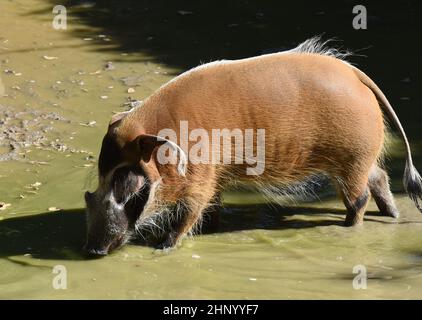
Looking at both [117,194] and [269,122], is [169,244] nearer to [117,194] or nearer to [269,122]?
[117,194]

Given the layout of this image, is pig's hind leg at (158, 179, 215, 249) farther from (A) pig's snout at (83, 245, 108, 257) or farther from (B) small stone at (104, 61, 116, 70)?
(B) small stone at (104, 61, 116, 70)

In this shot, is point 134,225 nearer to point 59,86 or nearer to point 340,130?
point 340,130

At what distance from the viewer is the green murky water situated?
513 centimetres

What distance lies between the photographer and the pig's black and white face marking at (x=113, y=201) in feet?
18.6

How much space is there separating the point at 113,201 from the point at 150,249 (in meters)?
0.43

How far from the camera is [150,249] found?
589 centimetres

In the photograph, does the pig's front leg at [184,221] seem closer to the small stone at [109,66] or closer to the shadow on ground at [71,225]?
the shadow on ground at [71,225]

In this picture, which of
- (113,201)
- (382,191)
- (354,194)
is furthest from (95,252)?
(382,191)

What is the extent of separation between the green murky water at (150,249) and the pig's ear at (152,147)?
619 mm

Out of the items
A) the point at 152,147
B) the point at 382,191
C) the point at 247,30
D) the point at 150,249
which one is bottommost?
the point at 150,249

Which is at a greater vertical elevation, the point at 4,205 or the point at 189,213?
the point at 189,213

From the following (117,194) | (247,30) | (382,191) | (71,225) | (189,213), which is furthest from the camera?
(247,30)

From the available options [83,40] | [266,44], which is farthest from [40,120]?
[266,44]

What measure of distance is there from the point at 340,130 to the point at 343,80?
0.34 metres
